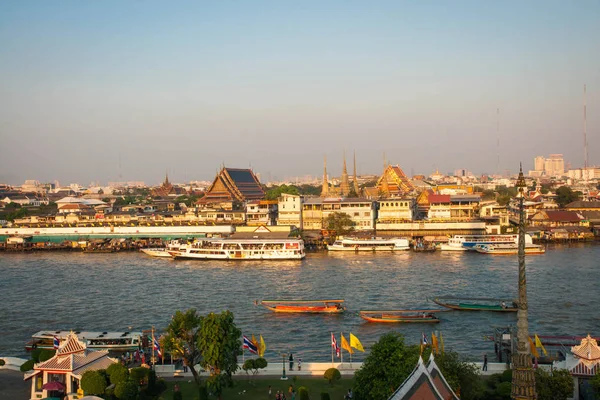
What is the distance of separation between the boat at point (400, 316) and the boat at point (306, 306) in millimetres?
1370

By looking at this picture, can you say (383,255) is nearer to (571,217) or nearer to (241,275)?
(241,275)

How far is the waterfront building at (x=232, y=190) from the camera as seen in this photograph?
200 feet

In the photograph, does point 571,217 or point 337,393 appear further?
point 571,217

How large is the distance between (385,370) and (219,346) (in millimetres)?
3410

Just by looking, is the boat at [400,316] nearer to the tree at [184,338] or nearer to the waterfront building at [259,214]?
the tree at [184,338]

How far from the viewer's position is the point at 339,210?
150 feet

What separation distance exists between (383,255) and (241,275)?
10.1 metres

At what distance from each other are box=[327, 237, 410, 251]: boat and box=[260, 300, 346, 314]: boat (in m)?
16.6

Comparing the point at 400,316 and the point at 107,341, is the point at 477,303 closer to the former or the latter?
the point at 400,316

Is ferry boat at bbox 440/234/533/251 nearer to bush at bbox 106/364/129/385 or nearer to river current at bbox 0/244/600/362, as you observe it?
river current at bbox 0/244/600/362

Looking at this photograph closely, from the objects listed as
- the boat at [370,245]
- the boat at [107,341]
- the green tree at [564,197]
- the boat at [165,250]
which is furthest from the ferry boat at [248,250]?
the green tree at [564,197]

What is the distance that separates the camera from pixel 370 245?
38.8m

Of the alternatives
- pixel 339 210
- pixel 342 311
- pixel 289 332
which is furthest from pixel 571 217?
pixel 289 332

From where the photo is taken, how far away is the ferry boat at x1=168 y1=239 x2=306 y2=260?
3612cm
